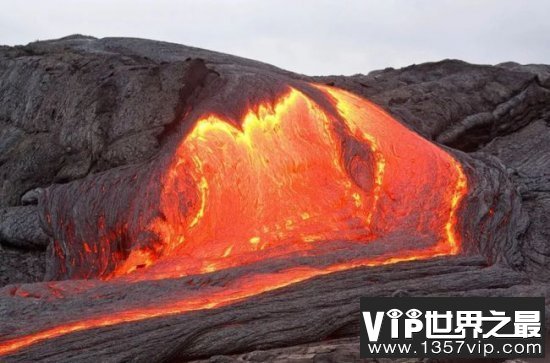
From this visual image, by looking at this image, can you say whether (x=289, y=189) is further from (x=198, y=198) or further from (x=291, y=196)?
(x=198, y=198)

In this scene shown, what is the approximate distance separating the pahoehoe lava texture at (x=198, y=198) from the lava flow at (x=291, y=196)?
54 millimetres

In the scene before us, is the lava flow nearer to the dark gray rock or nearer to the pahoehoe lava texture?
the pahoehoe lava texture

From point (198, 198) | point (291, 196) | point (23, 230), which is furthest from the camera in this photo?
point (23, 230)

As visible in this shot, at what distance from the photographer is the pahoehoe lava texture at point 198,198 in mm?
7566

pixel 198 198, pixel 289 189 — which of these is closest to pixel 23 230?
pixel 198 198

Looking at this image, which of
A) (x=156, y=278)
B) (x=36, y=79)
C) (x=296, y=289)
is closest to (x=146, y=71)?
(x=36, y=79)

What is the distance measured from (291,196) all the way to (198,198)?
4.39ft

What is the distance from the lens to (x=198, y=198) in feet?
33.8

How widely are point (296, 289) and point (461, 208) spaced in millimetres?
3577

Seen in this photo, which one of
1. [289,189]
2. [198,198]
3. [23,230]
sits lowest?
[23,230]

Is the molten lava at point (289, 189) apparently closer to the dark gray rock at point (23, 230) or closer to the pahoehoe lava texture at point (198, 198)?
the pahoehoe lava texture at point (198, 198)

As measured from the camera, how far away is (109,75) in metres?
13.3

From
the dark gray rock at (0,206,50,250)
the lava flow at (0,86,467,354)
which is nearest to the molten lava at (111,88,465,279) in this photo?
the lava flow at (0,86,467,354)

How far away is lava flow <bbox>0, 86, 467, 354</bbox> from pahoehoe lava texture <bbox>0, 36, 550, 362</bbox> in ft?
0.18
